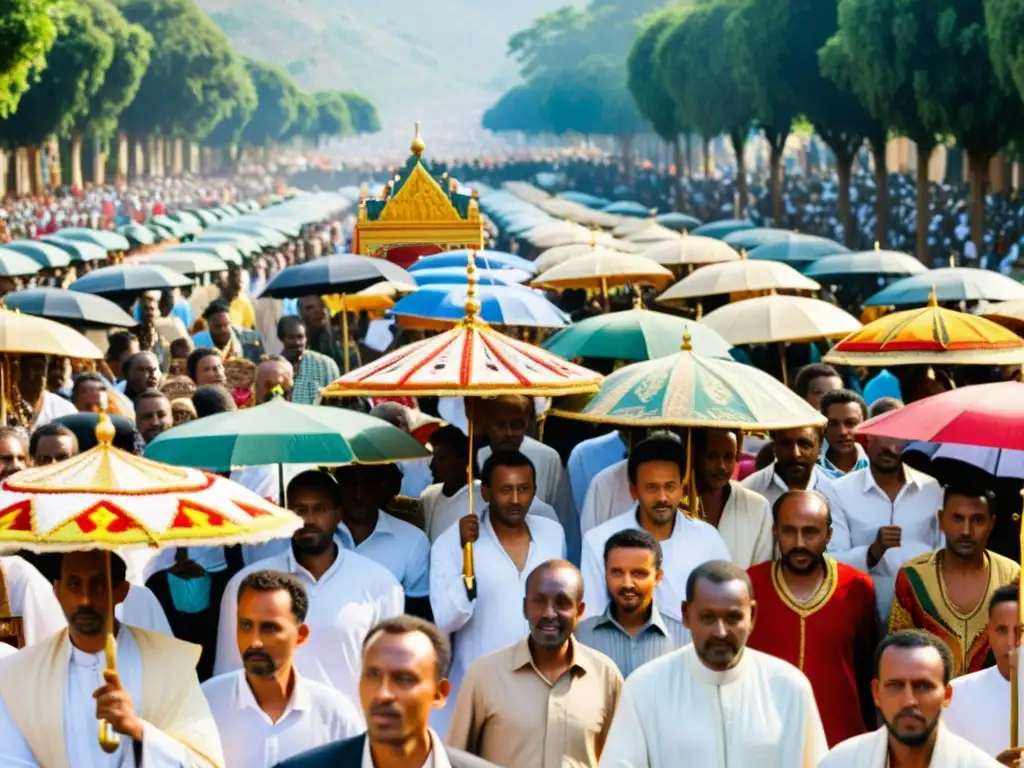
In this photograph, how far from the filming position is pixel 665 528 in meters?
7.62

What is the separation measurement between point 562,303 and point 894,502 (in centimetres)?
946

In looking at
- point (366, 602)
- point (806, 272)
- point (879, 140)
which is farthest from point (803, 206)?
point (366, 602)

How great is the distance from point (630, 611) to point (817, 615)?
731 mm

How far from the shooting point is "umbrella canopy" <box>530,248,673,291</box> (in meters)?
16.2

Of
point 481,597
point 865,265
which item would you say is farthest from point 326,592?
point 865,265

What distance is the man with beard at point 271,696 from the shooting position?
20.4 ft

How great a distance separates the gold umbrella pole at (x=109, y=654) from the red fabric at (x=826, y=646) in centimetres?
232

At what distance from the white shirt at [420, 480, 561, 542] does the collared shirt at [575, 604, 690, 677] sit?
1.48 metres

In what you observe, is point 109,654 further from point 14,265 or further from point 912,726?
point 14,265

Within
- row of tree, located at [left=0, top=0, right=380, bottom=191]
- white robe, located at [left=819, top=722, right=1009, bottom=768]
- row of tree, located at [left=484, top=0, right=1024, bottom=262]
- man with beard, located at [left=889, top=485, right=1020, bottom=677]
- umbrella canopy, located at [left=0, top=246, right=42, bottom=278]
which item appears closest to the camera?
white robe, located at [left=819, top=722, right=1009, bottom=768]

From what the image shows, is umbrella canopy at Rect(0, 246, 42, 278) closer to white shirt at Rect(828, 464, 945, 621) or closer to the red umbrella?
white shirt at Rect(828, 464, 945, 621)

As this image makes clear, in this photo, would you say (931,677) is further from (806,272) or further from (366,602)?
(806,272)

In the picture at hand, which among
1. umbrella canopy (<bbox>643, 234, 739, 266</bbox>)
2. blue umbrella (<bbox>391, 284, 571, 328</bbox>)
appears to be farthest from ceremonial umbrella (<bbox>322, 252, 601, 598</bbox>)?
umbrella canopy (<bbox>643, 234, 739, 266</bbox>)

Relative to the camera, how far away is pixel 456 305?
11453 mm
